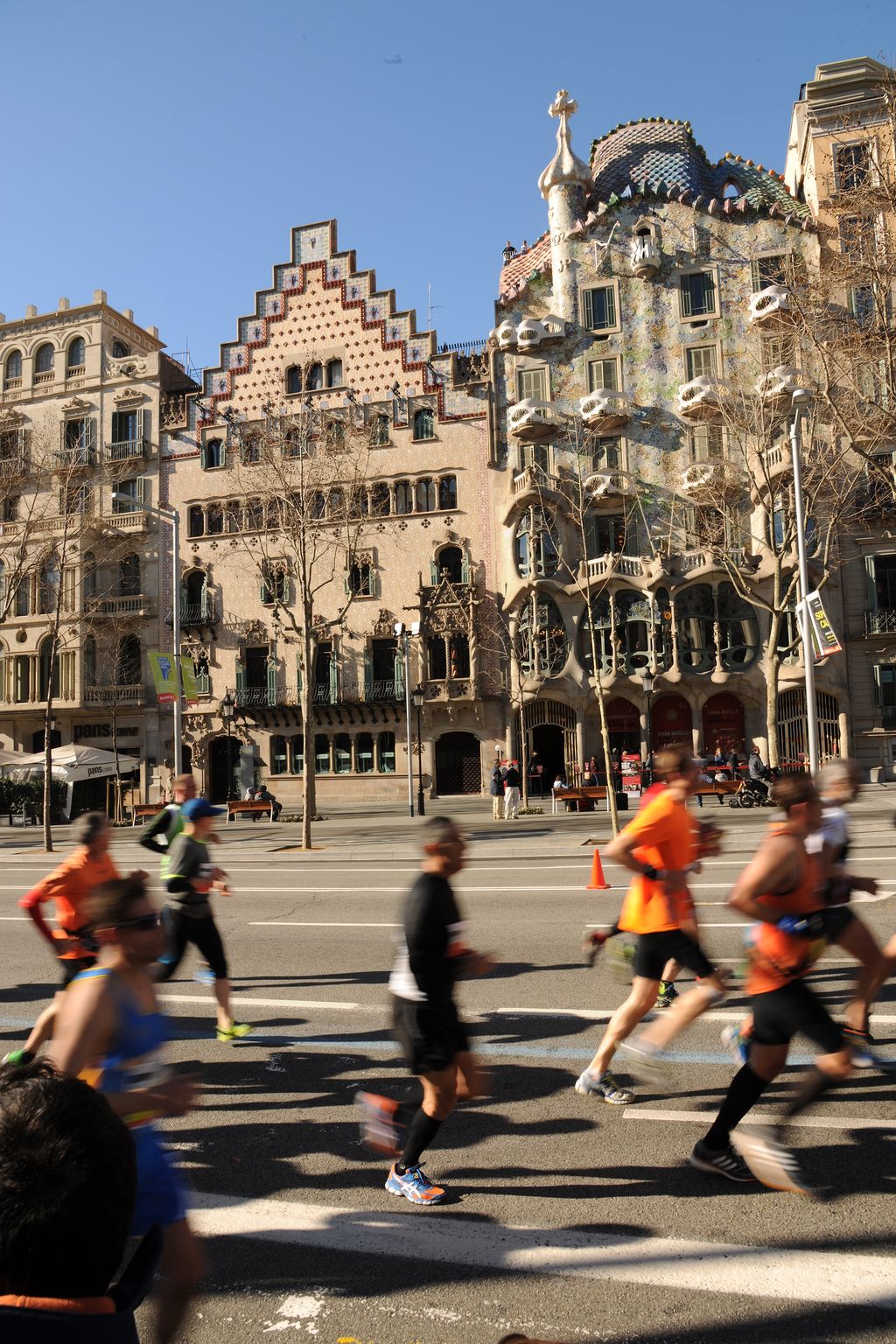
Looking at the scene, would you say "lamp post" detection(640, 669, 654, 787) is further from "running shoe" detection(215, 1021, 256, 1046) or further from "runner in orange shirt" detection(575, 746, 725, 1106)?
"runner in orange shirt" detection(575, 746, 725, 1106)

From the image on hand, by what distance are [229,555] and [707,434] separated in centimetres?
2098

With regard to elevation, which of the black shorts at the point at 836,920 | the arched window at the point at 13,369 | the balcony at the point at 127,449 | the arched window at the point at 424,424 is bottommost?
Result: the black shorts at the point at 836,920

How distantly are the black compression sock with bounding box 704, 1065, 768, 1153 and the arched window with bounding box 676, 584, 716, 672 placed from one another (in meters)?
30.8

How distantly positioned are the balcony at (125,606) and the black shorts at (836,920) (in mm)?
39445

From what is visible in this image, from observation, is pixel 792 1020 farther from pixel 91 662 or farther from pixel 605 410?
pixel 91 662

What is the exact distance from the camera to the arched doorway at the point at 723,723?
113 feet

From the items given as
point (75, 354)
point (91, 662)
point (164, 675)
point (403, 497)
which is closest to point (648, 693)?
point (403, 497)

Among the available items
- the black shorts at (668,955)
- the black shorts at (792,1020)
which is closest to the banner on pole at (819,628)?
the black shorts at (668,955)

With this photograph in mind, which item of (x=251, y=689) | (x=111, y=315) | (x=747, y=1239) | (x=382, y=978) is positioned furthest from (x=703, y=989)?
(x=111, y=315)

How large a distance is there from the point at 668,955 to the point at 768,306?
34.4 m

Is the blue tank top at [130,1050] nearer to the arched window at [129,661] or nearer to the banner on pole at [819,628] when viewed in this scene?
the banner on pole at [819,628]

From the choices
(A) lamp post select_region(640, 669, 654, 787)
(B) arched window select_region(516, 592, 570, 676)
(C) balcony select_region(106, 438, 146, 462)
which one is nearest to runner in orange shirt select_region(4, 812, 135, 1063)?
(A) lamp post select_region(640, 669, 654, 787)

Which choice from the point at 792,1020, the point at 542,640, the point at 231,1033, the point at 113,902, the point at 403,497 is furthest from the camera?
the point at 403,497

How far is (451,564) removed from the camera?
3812 cm
